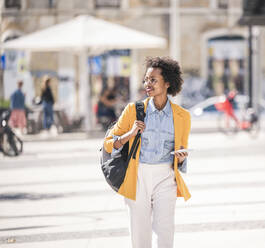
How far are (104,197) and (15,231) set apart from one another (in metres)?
1.98

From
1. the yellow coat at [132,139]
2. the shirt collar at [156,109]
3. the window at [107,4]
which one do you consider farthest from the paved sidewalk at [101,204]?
the window at [107,4]

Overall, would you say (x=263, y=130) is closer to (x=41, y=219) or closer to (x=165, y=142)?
(x=41, y=219)

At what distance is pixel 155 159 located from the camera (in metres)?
4.16

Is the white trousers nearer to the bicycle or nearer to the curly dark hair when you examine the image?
the curly dark hair

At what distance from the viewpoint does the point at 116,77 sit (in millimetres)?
23875

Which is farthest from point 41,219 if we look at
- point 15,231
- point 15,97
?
point 15,97

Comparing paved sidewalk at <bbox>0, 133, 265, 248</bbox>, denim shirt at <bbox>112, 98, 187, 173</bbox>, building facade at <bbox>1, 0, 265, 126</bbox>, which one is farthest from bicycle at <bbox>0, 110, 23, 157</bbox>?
building facade at <bbox>1, 0, 265, 126</bbox>

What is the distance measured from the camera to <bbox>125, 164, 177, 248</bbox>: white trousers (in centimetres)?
416

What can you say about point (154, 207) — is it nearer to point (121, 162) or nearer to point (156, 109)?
point (121, 162)

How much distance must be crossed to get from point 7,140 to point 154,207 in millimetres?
7479

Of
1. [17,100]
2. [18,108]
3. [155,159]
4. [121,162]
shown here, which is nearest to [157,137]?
[155,159]

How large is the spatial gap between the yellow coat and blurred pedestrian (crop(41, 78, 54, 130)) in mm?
13127

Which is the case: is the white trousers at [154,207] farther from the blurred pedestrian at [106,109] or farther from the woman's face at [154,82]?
the blurred pedestrian at [106,109]

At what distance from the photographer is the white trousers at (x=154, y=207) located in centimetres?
416
